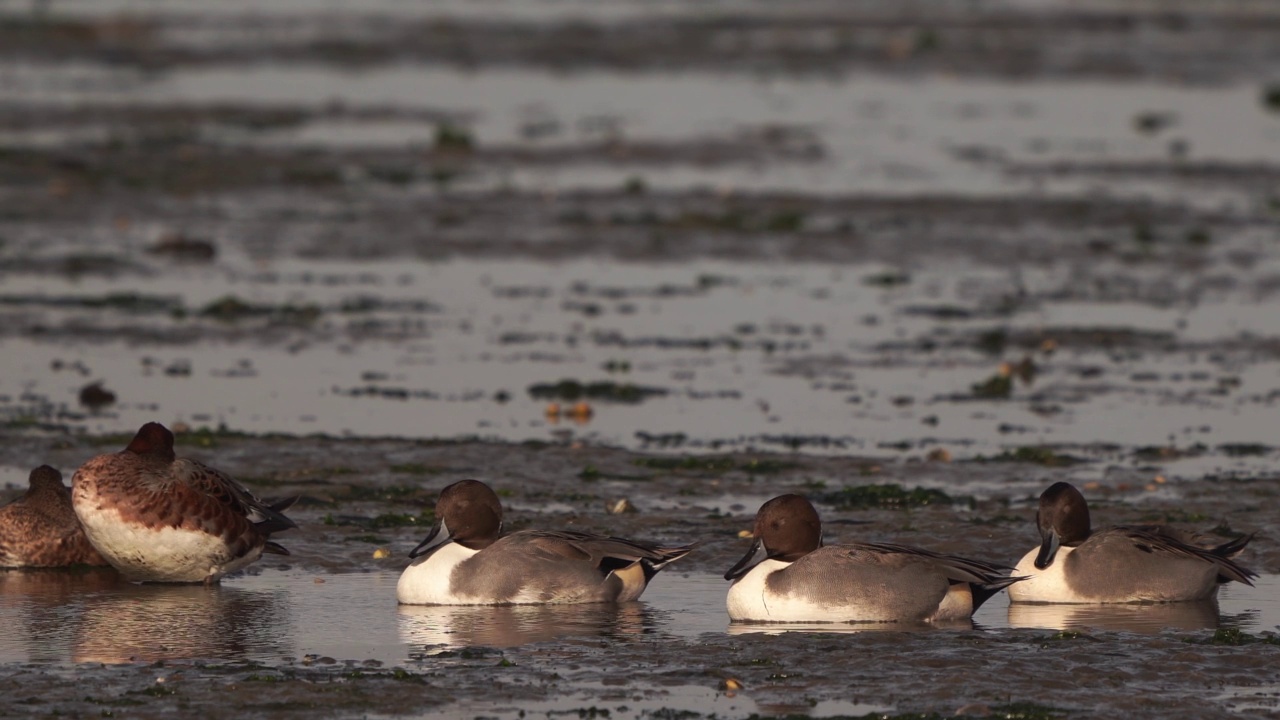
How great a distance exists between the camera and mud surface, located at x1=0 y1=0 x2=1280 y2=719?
8945mm

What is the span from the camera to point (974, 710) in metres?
8.18

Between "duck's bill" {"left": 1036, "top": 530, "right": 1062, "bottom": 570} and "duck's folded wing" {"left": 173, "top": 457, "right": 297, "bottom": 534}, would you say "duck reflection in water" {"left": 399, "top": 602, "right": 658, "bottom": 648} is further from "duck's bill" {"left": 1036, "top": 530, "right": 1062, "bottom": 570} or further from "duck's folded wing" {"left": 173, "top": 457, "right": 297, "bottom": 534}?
"duck's bill" {"left": 1036, "top": 530, "right": 1062, "bottom": 570}

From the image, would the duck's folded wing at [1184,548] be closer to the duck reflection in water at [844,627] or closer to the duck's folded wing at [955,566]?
the duck's folded wing at [955,566]

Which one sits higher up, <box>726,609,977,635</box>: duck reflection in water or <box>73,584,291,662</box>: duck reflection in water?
<box>73,584,291,662</box>: duck reflection in water

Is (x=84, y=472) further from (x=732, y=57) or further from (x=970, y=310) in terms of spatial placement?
(x=732, y=57)

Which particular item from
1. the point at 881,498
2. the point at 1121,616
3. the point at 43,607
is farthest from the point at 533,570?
the point at 881,498

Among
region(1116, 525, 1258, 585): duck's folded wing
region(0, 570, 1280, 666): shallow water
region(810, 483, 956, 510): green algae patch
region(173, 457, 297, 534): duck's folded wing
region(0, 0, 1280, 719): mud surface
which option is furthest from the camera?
region(810, 483, 956, 510): green algae patch

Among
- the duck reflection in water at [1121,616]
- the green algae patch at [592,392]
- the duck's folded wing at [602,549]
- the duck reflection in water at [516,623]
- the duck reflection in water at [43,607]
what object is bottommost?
the duck reflection in water at [1121,616]

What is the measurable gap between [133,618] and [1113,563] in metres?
4.50

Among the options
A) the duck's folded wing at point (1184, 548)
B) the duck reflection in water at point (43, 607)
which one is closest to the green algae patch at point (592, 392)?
the duck reflection in water at point (43, 607)

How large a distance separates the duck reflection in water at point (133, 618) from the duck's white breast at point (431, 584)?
568 millimetres

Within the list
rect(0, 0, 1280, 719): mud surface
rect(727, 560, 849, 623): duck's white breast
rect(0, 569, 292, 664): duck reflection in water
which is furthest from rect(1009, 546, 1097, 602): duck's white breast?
rect(0, 569, 292, 664): duck reflection in water

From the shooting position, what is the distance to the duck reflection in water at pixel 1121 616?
32.3ft

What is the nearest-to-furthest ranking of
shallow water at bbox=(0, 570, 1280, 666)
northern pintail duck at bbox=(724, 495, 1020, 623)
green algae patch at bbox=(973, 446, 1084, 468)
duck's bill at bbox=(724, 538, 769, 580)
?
shallow water at bbox=(0, 570, 1280, 666)
northern pintail duck at bbox=(724, 495, 1020, 623)
duck's bill at bbox=(724, 538, 769, 580)
green algae patch at bbox=(973, 446, 1084, 468)
